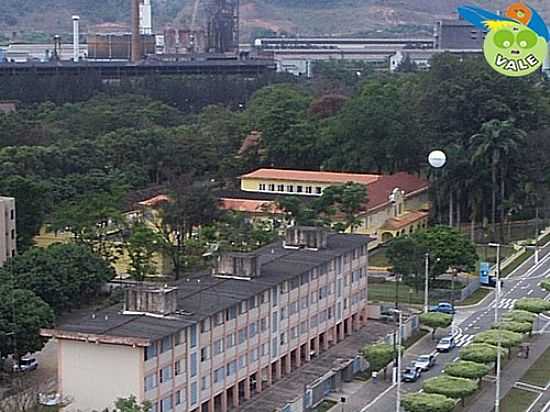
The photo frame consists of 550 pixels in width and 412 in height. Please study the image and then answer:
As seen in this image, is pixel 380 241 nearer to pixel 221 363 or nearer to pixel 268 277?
pixel 268 277

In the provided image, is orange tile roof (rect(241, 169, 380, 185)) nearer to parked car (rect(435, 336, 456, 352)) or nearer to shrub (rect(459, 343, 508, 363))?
parked car (rect(435, 336, 456, 352))

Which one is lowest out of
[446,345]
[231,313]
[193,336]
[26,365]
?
[446,345]

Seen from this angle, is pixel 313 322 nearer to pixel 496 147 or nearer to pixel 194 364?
pixel 194 364

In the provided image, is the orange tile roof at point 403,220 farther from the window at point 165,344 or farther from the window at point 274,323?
the window at point 165,344

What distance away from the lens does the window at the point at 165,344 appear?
23206mm

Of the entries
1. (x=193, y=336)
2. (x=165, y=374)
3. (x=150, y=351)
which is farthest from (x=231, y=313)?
(x=150, y=351)

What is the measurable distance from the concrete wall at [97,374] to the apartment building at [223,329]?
20 millimetres

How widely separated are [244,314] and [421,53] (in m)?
89.8

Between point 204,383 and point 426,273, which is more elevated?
point 426,273

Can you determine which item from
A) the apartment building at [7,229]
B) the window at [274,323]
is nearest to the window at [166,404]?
the window at [274,323]

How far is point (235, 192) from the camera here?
51.1 metres

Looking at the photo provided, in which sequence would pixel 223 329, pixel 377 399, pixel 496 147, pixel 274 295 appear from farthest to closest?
pixel 496 147 → pixel 274 295 → pixel 377 399 → pixel 223 329

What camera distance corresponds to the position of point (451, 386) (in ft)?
83.3

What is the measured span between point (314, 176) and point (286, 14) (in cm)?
12897
